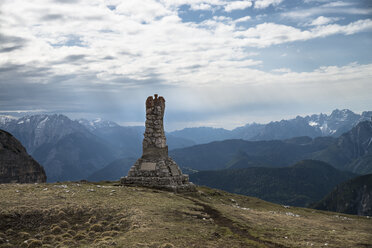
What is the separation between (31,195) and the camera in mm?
32656

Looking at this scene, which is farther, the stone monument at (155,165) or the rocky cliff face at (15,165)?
the rocky cliff face at (15,165)

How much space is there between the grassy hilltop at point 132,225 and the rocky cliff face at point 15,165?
8564 centimetres

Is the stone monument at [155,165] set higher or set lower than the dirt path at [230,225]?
higher

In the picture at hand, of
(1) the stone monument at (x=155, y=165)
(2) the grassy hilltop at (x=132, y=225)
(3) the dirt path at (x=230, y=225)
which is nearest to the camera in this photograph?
(2) the grassy hilltop at (x=132, y=225)

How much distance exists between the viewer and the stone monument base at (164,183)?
4632 cm

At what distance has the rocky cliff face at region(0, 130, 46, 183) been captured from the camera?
109238 mm

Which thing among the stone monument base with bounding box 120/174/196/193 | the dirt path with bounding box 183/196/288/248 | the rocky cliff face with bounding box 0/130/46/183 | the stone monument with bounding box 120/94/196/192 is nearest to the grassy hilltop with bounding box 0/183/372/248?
the dirt path with bounding box 183/196/288/248

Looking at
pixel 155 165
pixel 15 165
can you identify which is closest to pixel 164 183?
pixel 155 165

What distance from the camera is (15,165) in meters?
112

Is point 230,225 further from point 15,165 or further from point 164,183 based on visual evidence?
point 15,165

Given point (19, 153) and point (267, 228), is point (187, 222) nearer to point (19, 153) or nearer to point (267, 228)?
point (267, 228)

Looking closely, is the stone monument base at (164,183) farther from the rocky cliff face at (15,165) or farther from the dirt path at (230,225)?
the rocky cliff face at (15,165)

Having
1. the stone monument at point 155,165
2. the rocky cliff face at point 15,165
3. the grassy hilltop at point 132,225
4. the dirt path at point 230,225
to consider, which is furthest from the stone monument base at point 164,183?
the rocky cliff face at point 15,165

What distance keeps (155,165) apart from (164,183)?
3896mm
